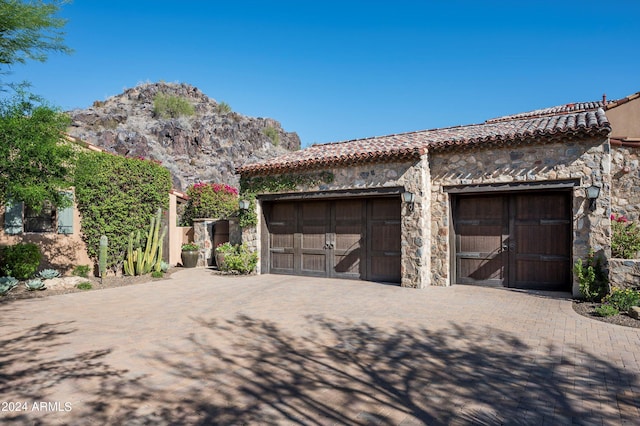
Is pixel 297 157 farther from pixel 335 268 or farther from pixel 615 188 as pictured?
pixel 615 188

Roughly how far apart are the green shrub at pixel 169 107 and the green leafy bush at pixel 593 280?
3529cm

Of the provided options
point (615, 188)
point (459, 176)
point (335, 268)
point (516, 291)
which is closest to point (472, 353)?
point (516, 291)

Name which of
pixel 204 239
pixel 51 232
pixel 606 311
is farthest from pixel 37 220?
pixel 606 311

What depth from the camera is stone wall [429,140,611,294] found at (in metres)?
8.14

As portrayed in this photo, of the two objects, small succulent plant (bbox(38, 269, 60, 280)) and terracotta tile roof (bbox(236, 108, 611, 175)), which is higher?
terracotta tile roof (bbox(236, 108, 611, 175))

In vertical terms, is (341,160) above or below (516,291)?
above

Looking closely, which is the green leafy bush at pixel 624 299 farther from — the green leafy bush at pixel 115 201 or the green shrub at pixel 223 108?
the green shrub at pixel 223 108

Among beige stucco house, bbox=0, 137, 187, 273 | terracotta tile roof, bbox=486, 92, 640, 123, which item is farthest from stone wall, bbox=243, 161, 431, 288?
beige stucco house, bbox=0, 137, 187, 273

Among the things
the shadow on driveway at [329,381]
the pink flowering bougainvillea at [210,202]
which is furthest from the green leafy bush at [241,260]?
the shadow on driveway at [329,381]

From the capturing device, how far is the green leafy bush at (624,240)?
828 centimetres

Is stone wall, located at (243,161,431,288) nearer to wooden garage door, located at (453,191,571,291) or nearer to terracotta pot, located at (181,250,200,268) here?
wooden garage door, located at (453,191,571,291)

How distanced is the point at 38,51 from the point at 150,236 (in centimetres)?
578

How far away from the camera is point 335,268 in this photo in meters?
11.4

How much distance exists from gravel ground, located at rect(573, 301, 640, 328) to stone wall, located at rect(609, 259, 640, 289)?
2.31 feet
